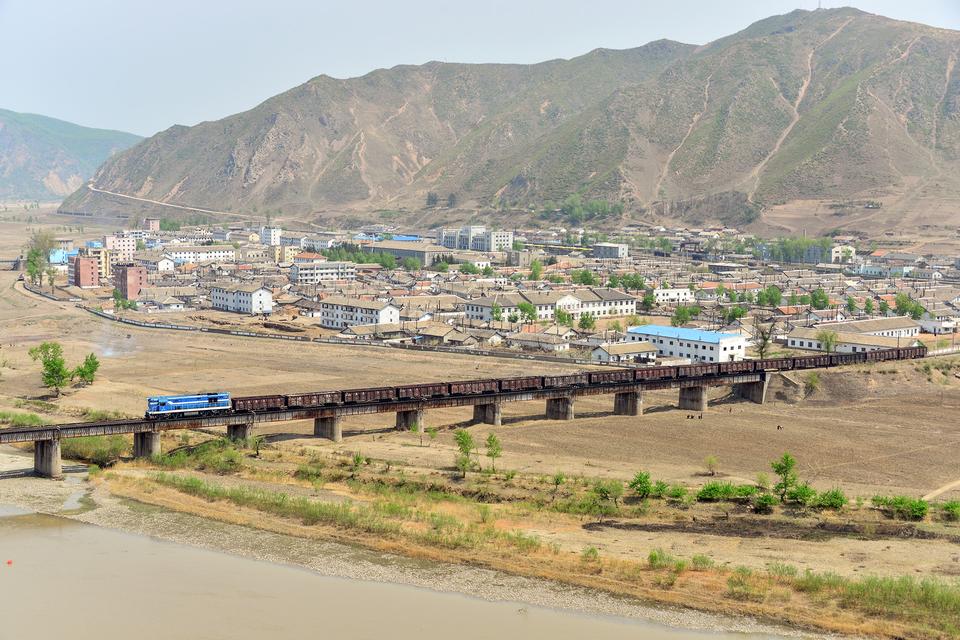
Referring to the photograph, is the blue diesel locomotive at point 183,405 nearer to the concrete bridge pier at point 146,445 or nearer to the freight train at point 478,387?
the freight train at point 478,387

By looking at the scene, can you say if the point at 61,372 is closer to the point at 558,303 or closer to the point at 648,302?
the point at 558,303

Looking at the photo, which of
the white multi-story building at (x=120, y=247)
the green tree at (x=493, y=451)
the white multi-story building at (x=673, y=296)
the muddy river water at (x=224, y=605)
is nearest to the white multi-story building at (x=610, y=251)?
the white multi-story building at (x=673, y=296)

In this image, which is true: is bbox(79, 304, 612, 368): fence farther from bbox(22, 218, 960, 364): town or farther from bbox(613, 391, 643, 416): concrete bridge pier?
bbox(613, 391, 643, 416): concrete bridge pier

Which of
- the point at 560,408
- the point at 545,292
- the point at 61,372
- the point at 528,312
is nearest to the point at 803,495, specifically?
A: the point at 560,408

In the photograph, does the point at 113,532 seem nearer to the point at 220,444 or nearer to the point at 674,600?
the point at 220,444

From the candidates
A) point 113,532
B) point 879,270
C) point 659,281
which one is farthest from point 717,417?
point 879,270

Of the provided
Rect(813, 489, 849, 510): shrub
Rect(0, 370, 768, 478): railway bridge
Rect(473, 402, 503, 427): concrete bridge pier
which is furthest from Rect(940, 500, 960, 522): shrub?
Rect(473, 402, 503, 427): concrete bridge pier
